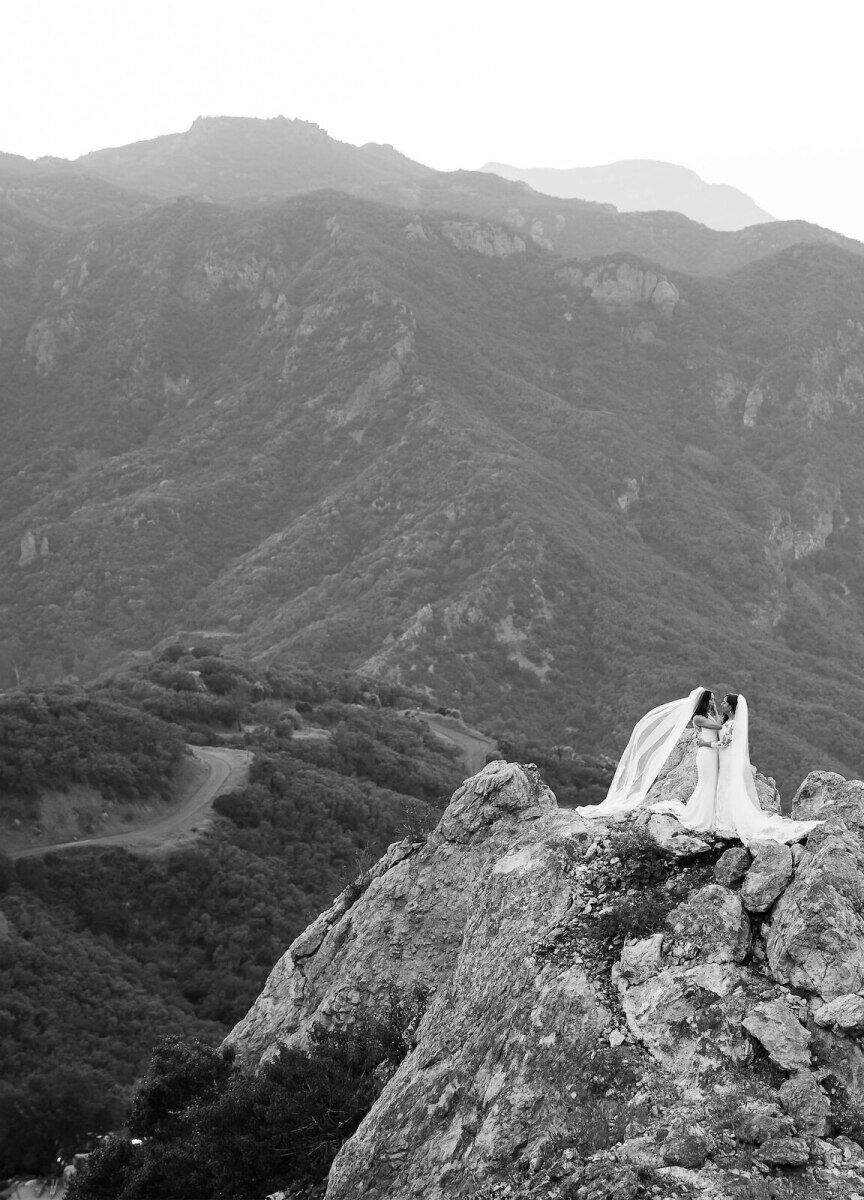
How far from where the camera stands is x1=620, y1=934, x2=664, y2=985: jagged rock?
9609mm

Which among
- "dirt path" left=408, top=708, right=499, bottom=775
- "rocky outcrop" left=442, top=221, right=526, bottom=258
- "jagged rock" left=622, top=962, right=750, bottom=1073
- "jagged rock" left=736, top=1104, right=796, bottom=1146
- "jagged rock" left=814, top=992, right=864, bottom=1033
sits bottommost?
"dirt path" left=408, top=708, right=499, bottom=775

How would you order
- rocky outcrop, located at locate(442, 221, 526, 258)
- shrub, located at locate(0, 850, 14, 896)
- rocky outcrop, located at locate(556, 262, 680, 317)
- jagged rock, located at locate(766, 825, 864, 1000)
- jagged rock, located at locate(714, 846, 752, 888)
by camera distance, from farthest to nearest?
1. rocky outcrop, located at locate(442, 221, 526, 258)
2. rocky outcrop, located at locate(556, 262, 680, 317)
3. shrub, located at locate(0, 850, 14, 896)
4. jagged rock, located at locate(714, 846, 752, 888)
5. jagged rock, located at locate(766, 825, 864, 1000)

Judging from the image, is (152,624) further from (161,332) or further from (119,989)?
(119,989)

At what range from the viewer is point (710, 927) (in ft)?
32.1

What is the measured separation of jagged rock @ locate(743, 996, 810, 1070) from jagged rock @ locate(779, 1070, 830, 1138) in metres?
0.13

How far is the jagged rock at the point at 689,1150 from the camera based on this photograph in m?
8.15

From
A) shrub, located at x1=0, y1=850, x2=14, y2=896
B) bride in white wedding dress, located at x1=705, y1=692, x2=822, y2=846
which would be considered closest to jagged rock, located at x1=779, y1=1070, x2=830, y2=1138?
bride in white wedding dress, located at x1=705, y1=692, x2=822, y2=846

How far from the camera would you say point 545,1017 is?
9.62 m

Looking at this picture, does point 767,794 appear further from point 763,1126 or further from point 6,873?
point 6,873

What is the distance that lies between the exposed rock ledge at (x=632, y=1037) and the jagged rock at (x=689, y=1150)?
14 mm

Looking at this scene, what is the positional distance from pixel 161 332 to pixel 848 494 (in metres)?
101

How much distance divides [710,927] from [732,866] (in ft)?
2.73

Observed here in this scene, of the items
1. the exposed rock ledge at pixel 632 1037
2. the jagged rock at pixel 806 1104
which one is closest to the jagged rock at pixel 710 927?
the exposed rock ledge at pixel 632 1037

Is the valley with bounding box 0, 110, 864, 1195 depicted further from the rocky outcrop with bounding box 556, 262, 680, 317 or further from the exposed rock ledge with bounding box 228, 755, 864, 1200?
the rocky outcrop with bounding box 556, 262, 680, 317
